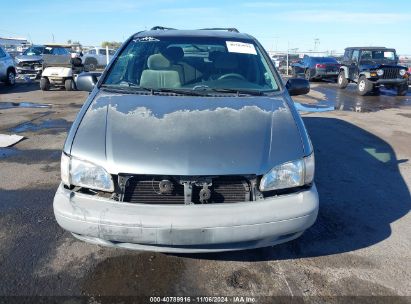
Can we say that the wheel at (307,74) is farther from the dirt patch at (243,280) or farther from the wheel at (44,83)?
the dirt patch at (243,280)

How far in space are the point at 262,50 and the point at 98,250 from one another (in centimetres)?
269

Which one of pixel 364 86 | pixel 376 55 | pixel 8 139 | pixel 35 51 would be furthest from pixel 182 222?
pixel 35 51

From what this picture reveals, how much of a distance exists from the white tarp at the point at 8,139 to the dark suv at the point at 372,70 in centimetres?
1253

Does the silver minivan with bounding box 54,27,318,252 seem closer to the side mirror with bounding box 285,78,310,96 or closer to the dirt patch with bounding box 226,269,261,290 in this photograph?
the dirt patch with bounding box 226,269,261,290

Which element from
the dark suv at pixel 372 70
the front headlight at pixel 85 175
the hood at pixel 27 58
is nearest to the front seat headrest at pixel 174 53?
the front headlight at pixel 85 175

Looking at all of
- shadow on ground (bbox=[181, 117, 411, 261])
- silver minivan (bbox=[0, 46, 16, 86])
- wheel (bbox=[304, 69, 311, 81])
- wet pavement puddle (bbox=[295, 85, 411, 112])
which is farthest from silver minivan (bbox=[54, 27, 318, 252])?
wheel (bbox=[304, 69, 311, 81])

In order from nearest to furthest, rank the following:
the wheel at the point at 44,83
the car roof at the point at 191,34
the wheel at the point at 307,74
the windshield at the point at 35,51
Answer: the car roof at the point at 191,34, the wheel at the point at 44,83, the windshield at the point at 35,51, the wheel at the point at 307,74

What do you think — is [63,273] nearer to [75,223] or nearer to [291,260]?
[75,223]

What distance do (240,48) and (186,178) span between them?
2114 millimetres

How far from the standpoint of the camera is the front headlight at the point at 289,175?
2.52 m

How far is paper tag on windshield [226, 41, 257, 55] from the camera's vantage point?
4.03 metres

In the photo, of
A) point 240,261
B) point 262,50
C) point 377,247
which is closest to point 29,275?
point 240,261

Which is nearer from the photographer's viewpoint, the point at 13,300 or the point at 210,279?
the point at 13,300

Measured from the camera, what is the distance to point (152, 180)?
248cm
